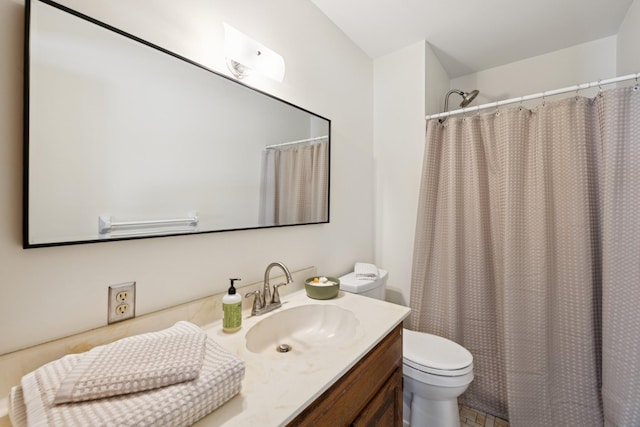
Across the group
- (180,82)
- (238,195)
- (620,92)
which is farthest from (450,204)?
(180,82)

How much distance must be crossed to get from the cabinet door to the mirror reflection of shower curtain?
80 centimetres

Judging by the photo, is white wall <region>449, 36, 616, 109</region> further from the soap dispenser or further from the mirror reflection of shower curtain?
A: the soap dispenser

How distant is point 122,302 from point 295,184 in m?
0.84

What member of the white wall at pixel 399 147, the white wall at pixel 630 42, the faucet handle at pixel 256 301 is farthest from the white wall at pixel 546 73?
the faucet handle at pixel 256 301

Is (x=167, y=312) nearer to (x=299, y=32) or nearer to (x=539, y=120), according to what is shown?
(x=299, y=32)

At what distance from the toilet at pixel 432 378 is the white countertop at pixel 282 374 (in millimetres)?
431

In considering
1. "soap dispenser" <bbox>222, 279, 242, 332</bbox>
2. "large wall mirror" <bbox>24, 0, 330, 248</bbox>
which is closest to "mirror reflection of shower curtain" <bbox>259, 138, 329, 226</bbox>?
→ "large wall mirror" <bbox>24, 0, 330, 248</bbox>

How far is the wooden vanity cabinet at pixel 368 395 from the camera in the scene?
703 millimetres

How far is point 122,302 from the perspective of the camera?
2.61ft

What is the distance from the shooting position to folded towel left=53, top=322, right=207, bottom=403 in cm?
51

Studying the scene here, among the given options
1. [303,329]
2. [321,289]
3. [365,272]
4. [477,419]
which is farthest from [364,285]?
[477,419]

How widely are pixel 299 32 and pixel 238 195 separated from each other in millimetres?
976

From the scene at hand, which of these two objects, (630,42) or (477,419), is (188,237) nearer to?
(477,419)

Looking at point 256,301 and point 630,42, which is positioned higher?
point 630,42
